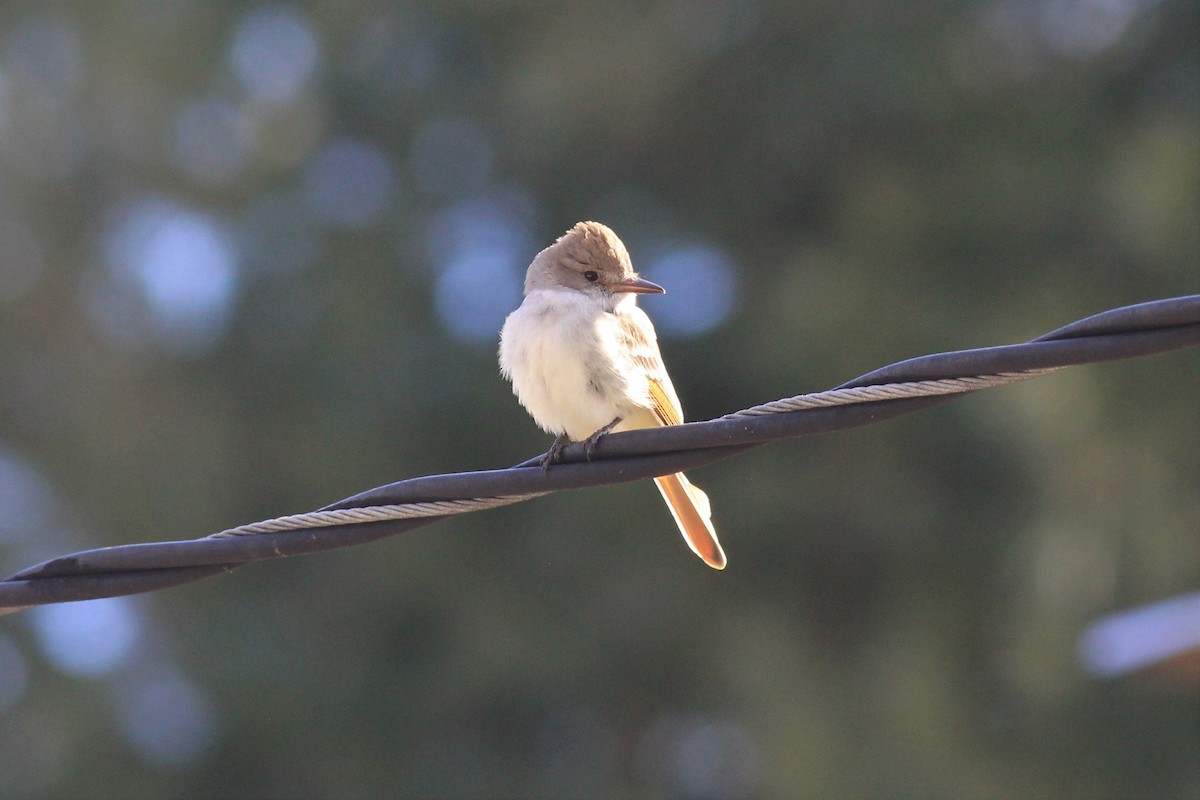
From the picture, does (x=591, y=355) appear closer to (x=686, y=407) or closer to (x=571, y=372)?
(x=571, y=372)

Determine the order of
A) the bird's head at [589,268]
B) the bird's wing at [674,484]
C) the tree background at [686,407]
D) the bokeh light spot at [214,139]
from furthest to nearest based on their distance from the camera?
the bokeh light spot at [214,139] → the tree background at [686,407] → the bird's head at [589,268] → the bird's wing at [674,484]

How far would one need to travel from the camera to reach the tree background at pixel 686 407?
11734mm

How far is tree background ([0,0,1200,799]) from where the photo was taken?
1173 centimetres

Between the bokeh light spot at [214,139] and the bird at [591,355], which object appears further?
the bokeh light spot at [214,139]

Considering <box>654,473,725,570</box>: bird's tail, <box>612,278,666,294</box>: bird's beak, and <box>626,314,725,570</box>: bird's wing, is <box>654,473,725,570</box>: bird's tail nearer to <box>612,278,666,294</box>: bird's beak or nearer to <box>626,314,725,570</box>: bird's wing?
<box>626,314,725,570</box>: bird's wing

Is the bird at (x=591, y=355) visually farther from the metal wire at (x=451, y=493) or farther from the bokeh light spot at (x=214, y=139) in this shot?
the bokeh light spot at (x=214, y=139)

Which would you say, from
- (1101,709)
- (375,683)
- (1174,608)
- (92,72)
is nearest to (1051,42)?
(1101,709)

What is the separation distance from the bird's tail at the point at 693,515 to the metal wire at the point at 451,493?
85.8 inches

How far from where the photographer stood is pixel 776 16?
13.9 meters

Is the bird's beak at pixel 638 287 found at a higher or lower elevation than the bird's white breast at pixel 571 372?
higher

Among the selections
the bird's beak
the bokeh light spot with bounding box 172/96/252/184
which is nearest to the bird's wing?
the bird's beak

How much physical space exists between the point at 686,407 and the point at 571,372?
7.59 metres

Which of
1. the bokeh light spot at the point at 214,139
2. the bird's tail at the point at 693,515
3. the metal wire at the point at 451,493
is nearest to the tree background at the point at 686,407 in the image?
the bokeh light spot at the point at 214,139

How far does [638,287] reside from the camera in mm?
5969
